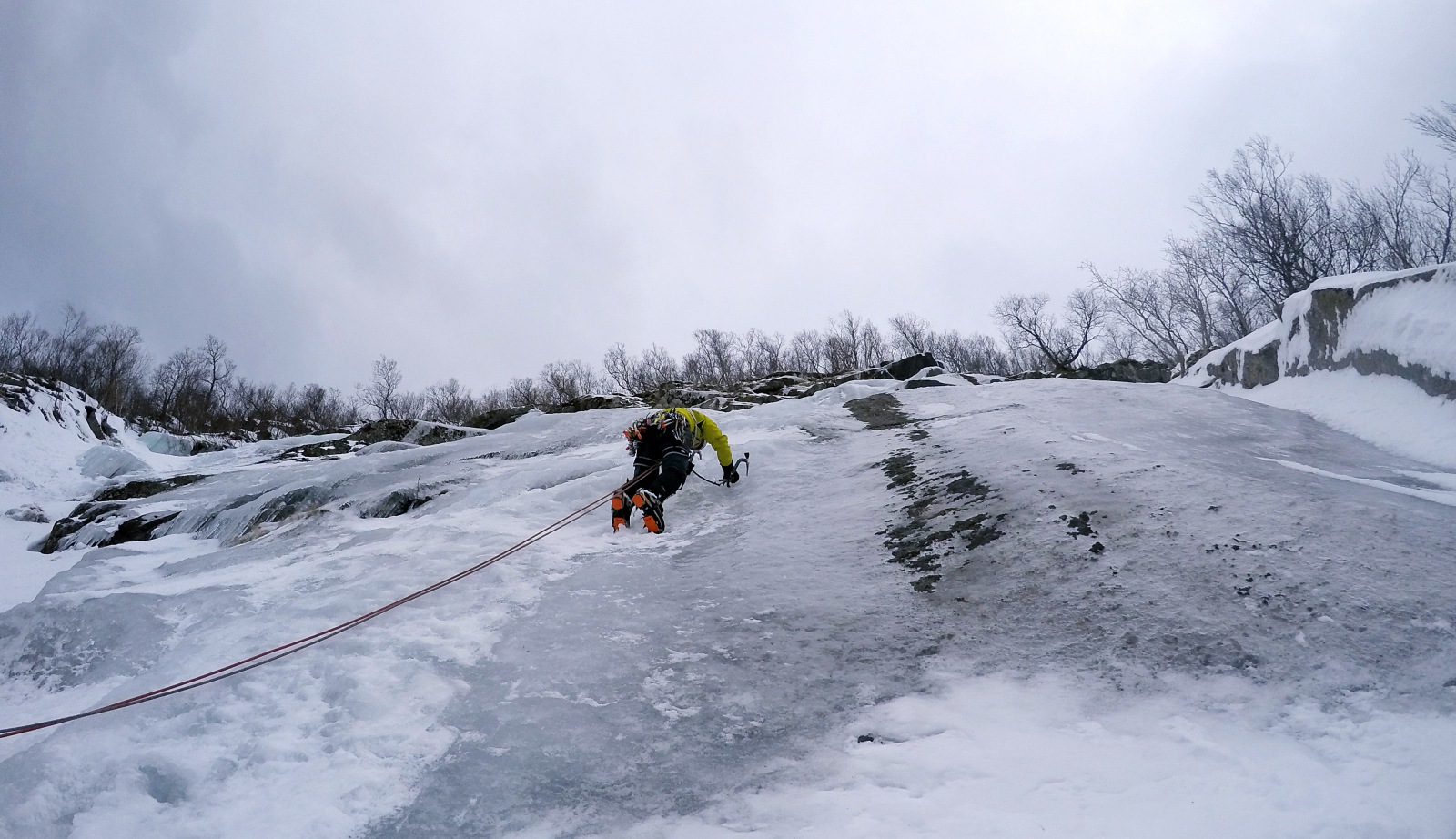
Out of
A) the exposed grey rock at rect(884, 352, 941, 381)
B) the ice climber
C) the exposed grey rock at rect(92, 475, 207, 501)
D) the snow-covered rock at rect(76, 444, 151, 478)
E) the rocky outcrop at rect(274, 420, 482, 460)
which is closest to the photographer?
the ice climber

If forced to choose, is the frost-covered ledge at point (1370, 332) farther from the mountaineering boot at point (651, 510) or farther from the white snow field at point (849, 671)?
the mountaineering boot at point (651, 510)

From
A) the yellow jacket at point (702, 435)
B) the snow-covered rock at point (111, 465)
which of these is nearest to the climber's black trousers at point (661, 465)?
the yellow jacket at point (702, 435)

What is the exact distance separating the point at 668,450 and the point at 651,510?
78 centimetres

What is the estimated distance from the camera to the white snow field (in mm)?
1923

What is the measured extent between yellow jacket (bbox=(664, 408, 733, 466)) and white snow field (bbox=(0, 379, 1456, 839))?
87cm

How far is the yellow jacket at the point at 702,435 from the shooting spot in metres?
5.83

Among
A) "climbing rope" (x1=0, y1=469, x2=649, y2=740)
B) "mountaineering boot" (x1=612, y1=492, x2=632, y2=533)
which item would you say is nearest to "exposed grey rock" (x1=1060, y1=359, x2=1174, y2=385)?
"mountaineering boot" (x1=612, y1=492, x2=632, y2=533)

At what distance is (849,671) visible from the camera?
273cm

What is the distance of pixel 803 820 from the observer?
1872 mm

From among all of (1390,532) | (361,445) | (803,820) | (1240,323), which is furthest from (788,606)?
(1240,323)

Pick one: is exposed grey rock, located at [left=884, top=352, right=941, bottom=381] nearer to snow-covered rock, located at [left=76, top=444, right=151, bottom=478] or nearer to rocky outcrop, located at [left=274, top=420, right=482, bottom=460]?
rocky outcrop, located at [left=274, top=420, right=482, bottom=460]

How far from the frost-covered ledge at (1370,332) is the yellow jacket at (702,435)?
599cm

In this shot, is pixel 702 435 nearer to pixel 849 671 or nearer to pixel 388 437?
pixel 849 671

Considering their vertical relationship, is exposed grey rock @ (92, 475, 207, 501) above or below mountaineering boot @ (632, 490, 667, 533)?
above
